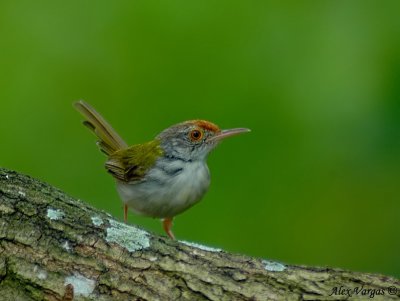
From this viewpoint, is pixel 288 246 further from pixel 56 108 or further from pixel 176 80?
pixel 56 108

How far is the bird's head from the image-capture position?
655 cm

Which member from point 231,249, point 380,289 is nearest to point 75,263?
point 380,289

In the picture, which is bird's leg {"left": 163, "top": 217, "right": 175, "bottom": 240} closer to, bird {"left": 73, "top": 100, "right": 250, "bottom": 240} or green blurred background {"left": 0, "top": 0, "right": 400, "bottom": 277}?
bird {"left": 73, "top": 100, "right": 250, "bottom": 240}

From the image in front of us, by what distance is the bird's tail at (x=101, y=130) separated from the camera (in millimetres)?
6828

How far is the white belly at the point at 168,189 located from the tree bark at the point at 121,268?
191 centimetres

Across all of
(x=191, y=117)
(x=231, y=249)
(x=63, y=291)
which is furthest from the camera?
(x=191, y=117)

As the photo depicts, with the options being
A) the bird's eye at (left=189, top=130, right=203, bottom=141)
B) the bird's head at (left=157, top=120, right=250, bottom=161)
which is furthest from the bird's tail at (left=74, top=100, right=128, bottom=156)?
the bird's eye at (left=189, top=130, right=203, bottom=141)

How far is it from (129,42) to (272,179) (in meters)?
1.73

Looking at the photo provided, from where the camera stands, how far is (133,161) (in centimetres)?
656

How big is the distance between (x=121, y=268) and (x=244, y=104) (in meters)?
3.23

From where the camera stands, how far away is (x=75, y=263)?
3990mm

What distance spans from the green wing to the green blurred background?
1.08 feet
